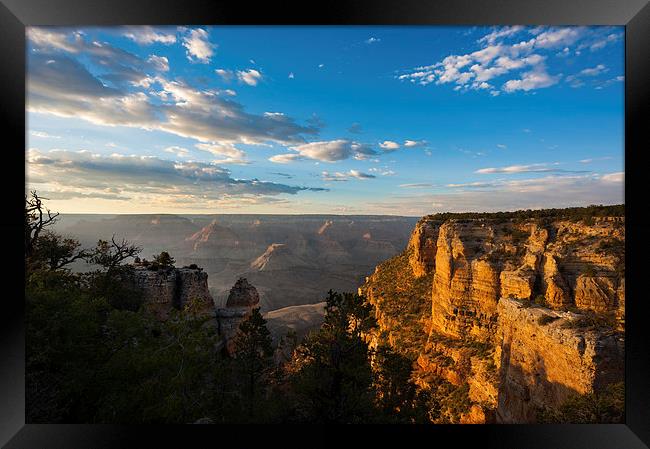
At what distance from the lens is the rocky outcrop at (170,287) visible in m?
13.0

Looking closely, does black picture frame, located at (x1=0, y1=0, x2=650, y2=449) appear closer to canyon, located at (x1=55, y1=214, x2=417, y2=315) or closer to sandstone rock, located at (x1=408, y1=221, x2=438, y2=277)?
sandstone rock, located at (x1=408, y1=221, x2=438, y2=277)

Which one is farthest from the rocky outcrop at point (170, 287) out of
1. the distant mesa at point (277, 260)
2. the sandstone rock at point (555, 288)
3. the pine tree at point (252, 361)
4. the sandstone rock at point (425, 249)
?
the distant mesa at point (277, 260)

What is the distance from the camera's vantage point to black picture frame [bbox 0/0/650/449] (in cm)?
318

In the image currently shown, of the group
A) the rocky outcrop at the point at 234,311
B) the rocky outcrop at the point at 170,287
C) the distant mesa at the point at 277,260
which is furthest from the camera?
the distant mesa at the point at 277,260

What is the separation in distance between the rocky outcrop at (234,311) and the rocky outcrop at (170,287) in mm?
881

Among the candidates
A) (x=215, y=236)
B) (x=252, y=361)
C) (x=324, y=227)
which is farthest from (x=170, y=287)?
(x=324, y=227)
